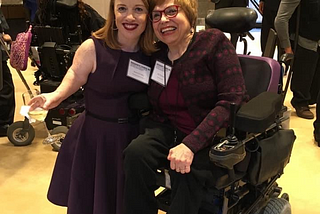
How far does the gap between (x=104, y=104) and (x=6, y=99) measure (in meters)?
1.83

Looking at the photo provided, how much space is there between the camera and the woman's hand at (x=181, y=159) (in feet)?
4.91

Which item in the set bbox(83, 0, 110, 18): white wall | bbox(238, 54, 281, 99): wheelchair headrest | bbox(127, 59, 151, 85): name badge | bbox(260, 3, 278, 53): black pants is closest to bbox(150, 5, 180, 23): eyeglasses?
bbox(127, 59, 151, 85): name badge

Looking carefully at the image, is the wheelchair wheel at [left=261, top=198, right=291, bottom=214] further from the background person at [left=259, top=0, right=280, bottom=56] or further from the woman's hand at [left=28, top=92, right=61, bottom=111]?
the background person at [left=259, top=0, right=280, bottom=56]

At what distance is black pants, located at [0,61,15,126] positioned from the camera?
3.35 metres

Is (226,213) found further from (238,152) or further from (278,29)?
(278,29)

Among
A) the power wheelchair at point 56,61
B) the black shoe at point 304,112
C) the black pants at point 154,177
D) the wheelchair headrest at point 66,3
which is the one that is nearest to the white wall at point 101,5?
the power wheelchair at point 56,61

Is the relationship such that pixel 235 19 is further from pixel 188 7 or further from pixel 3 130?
pixel 3 130

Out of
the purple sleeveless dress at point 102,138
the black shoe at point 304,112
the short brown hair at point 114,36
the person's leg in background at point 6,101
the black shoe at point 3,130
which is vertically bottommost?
the black shoe at point 304,112

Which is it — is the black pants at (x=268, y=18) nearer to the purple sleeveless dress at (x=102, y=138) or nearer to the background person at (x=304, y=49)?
the background person at (x=304, y=49)

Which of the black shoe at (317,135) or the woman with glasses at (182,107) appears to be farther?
the black shoe at (317,135)

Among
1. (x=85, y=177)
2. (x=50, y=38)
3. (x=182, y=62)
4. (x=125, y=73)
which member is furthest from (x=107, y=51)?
(x=50, y=38)

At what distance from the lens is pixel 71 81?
1.81m

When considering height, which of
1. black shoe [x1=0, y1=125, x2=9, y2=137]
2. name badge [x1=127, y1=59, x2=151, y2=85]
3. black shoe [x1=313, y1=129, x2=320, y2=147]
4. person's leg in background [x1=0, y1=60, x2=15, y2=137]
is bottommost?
black shoe [x1=313, y1=129, x2=320, y2=147]

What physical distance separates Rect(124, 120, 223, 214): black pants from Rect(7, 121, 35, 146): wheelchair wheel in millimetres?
1773
